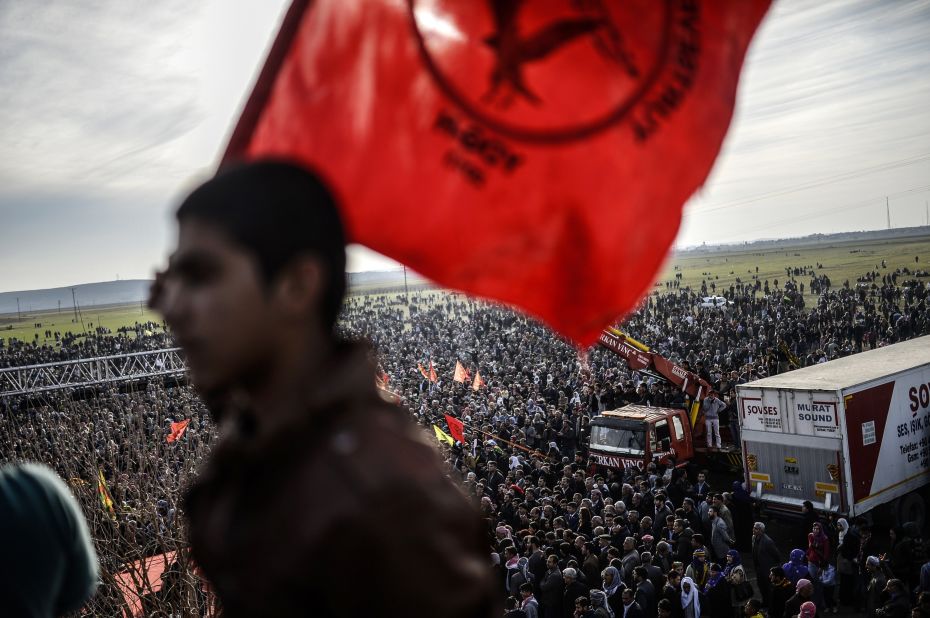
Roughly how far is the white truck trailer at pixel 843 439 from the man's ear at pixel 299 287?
522 inches

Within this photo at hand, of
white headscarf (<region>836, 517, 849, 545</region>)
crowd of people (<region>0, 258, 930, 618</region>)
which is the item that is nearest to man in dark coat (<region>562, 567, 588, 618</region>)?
crowd of people (<region>0, 258, 930, 618</region>)

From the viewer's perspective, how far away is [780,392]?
44.4 feet

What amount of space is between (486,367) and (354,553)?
30792 mm

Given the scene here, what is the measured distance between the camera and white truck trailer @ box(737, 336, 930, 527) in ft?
41.7

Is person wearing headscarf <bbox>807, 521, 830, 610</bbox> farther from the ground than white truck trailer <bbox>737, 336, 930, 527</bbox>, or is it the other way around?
white truck trailer <bbox>737, 336, 930, 527</bbox>

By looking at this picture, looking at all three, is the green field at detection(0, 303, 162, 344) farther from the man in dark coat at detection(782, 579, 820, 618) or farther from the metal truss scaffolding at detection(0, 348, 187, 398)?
the man in dark coat at detection(782, 579, 820, 618)

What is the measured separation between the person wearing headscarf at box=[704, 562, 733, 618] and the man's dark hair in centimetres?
939

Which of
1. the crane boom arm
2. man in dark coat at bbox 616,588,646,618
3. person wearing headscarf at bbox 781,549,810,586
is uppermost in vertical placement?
the crane boom arm

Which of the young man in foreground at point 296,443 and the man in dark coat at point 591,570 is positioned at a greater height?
the young man in foreground at point 296,443

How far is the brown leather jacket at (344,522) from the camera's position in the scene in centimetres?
103

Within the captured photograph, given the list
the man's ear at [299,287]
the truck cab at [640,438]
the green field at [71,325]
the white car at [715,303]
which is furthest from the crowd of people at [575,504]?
the green field at [71,325]

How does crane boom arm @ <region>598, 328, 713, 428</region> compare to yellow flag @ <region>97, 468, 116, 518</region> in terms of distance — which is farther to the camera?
crane boom arm @ <region>598, 328, 713, 428</region>

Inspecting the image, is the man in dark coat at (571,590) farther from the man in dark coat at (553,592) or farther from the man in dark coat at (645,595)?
the man in dark coat at (645,595)

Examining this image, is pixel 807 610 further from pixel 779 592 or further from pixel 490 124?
pixel 490 124
